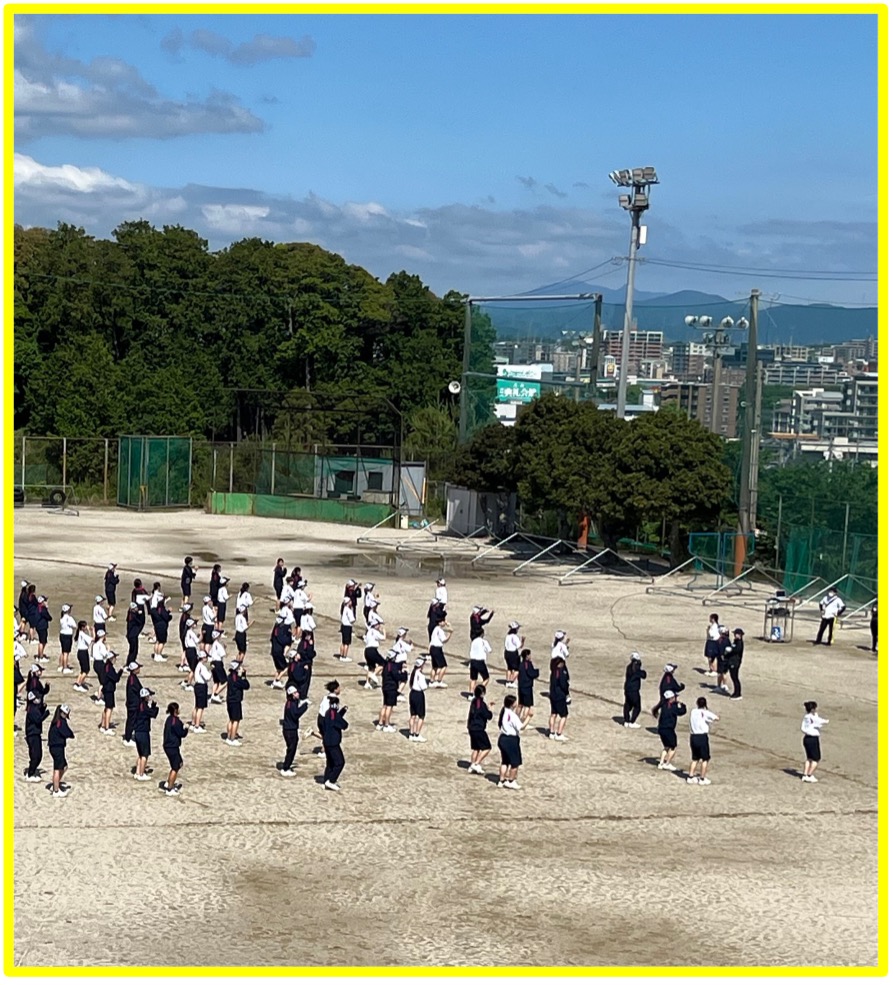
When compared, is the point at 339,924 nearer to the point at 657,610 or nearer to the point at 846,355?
the point at 657,610

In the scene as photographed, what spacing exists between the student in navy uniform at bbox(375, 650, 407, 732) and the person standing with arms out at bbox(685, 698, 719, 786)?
16.7 ft

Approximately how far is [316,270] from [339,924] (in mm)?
78703

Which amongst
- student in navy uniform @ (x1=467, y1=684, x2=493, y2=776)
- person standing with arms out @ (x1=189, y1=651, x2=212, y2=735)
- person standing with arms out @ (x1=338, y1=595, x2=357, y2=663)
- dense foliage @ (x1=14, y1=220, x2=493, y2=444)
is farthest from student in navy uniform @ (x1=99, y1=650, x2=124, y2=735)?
dense foliage @ (x1=14, y1=220, x2=493, y2=444)

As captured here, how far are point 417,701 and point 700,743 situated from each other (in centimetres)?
462

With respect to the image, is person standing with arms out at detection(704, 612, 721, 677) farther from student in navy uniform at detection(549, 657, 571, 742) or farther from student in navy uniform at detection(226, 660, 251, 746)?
student in navy uniform at detection(226, 660, 251, 746)

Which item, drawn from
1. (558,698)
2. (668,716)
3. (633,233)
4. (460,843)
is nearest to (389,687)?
(558,698)

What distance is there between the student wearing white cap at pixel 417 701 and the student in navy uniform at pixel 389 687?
1.62 feet

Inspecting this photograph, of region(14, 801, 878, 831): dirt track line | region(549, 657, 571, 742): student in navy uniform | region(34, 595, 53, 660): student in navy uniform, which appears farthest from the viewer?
region(34, 595, 53, 660): student in navy uniform

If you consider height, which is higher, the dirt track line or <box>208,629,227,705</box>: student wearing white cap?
<box>208,629,227,705</box>: student wearing white cap

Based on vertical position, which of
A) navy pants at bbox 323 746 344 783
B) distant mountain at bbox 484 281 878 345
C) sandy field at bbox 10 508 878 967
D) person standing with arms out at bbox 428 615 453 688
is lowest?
sandy field at bbox 10 508 878 967

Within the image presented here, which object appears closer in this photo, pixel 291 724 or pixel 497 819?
pixel 497 819

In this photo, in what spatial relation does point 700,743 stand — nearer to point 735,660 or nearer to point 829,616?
point 735,660

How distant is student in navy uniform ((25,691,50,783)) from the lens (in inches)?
788

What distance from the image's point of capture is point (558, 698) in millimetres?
23328
